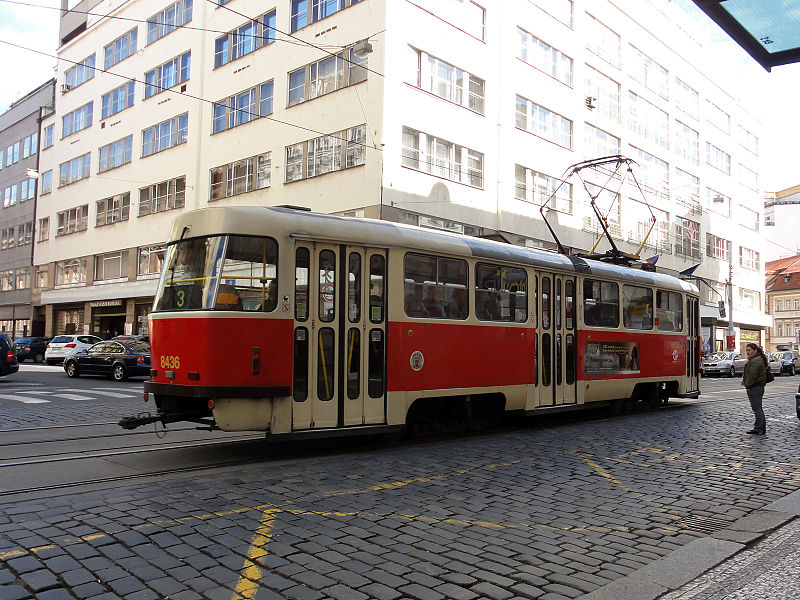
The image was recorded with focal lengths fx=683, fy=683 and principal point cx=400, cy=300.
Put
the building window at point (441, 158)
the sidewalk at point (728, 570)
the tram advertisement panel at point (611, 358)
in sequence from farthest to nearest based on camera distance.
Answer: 1. the building window at point (441, 158)
2. the tram advertisement panel at point (611, 358)
3. the sidewalk at point (728, 570)

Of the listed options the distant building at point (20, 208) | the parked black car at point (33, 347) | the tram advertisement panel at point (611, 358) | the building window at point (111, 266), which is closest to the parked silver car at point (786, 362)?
the tram advertisement panel at point (611, 358)

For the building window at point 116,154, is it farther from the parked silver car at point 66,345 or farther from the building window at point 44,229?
the parked silver car at point 66,345

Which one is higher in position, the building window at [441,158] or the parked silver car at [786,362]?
the building window at [441,158]

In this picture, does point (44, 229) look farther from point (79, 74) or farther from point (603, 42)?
point (603, 42)

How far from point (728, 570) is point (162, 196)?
35946mm

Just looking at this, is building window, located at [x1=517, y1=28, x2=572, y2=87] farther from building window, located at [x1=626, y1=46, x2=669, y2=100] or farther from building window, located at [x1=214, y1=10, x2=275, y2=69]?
building window, located at [x1=214, y1=10, x2=275, y2=69]

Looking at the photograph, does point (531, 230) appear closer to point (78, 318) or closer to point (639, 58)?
point (639, 58)

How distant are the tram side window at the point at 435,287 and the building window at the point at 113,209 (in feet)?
111

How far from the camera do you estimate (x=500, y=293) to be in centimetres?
1084

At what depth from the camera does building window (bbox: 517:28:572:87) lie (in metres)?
31.3

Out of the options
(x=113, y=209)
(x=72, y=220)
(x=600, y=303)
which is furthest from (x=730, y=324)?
(x=72, y=220)

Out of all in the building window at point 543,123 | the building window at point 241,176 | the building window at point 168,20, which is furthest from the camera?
the building window at point 168,20

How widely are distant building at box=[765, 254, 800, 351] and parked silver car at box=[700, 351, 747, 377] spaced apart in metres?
50.1

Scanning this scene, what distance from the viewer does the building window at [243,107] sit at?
3022cm
